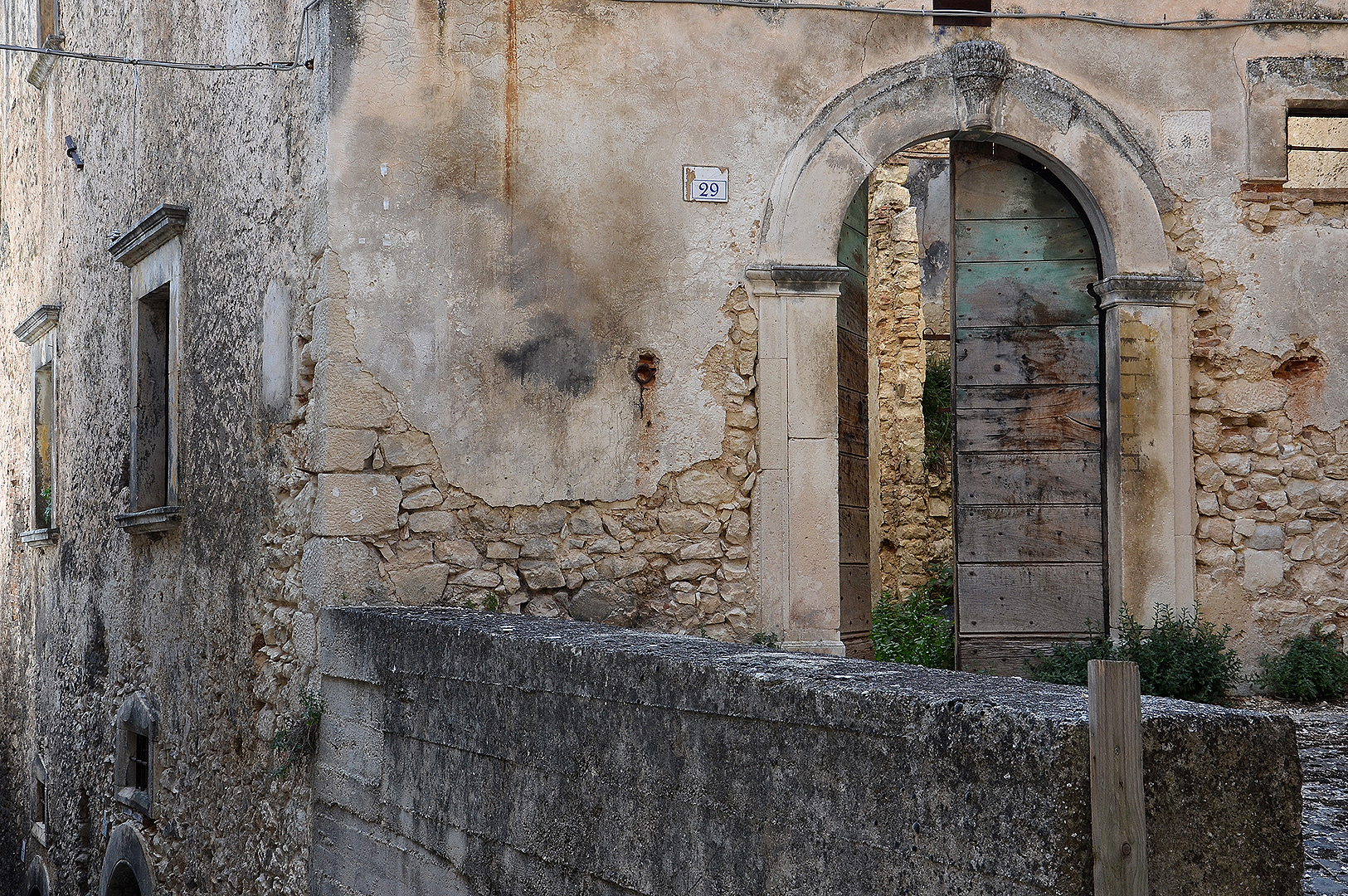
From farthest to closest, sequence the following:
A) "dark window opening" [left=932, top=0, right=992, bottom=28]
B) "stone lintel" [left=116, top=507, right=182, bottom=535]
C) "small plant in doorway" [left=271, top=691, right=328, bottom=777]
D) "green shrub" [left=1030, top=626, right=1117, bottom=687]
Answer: "stone lintel" [left=116, top=507, right=182, bottom=535] → "dark window opening" [left=932, top=0, right=992, bottom=28] → "green shrub" [left=1030, top=626, right=1117, bottom=687] → "small plant in doorway" [left=271, top=691, right=328, bottom=777]

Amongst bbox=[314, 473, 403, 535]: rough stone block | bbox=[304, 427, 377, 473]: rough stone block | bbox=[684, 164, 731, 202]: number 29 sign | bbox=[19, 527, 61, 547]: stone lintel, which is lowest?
bbox=[19, 527, 61, 547]: stone lintel

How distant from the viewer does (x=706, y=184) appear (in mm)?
5738

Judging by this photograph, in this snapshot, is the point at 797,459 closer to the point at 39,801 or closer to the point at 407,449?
the point at 407,449

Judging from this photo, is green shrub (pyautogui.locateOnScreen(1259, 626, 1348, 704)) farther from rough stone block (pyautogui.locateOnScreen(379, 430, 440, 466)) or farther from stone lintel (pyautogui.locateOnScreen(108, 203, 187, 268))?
stone lintel (pyautogui.locateOnScreen(108, 203, 187, 268))

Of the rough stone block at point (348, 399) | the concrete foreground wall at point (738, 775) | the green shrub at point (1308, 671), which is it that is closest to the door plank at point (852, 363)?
the rough stone block at point (348, 399)

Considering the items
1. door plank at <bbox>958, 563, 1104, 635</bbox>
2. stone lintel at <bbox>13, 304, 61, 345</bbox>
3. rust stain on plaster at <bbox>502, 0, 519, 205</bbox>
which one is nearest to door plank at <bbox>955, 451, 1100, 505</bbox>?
door plank at <bbox>958, 563, 1104, 635</bbox>

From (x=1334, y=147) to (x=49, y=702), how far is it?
866 centimetres

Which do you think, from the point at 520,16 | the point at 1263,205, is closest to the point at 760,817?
the point at 520,16

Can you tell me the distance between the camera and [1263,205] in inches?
243

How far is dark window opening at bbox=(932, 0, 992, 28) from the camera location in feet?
19.8

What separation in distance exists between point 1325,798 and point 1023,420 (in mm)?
2507

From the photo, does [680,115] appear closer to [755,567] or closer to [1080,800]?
[755,567]

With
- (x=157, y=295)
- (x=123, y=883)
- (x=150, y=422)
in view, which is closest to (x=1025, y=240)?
(x=157, y=295)

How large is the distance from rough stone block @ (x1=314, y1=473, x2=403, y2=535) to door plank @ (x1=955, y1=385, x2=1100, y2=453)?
8.75 feet
